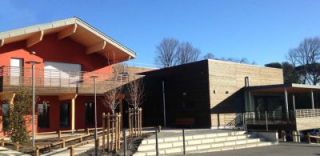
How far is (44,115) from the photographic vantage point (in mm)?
27219

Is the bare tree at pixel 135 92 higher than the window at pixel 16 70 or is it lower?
lower

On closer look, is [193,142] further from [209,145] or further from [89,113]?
[89,113]

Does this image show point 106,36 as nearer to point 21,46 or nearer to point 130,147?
point 21,46

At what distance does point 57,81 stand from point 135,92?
5.61 metres

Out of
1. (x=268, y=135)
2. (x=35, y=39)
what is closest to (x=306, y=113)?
(x=268, y=135)

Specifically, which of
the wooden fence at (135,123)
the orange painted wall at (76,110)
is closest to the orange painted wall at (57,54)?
the orange painted wall at (76,110)

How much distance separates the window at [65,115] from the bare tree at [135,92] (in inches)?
170

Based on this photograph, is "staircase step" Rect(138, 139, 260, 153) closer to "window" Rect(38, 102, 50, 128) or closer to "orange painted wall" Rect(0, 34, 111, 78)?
"window" Rect(38, 102, 50, 128)

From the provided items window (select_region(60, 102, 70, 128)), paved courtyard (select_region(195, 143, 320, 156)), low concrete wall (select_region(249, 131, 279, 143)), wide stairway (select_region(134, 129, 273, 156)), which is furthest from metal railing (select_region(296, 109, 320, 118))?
window (select_region(60, 102, 70, 128))

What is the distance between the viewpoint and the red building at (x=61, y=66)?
24516 millimetres

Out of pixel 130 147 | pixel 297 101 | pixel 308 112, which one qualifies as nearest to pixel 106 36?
pixel 130 147

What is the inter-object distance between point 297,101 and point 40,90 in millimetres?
28551

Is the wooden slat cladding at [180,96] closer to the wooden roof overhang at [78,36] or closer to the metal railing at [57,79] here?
the wooden roof overhang at [78,36]

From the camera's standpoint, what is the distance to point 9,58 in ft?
83.4
